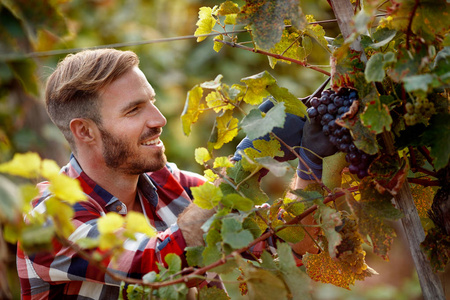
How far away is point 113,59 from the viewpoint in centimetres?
140

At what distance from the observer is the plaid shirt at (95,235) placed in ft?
3.47

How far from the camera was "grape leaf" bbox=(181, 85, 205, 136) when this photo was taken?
82 cm

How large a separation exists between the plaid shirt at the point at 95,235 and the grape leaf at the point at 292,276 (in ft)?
0.74

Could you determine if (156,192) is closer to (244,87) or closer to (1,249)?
(244,87)

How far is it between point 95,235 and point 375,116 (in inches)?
26.0

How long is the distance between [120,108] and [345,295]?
11.8 ft

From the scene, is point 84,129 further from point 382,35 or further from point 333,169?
point 382,35

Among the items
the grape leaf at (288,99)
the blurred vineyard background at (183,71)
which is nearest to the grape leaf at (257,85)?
the grape leaf at (288,99)

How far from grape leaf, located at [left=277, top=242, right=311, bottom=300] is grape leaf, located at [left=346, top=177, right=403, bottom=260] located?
0.12 meters

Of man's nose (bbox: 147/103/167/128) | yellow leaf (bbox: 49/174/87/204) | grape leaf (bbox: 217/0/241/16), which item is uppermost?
grape leaf (bbox: 217/0/241/16)

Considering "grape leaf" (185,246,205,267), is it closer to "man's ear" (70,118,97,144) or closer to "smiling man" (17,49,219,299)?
"smiling man" (17,49,219,299)

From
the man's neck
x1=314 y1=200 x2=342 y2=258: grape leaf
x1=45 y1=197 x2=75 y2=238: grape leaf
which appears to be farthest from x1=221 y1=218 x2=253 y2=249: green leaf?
the man's neck

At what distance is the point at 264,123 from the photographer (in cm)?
79

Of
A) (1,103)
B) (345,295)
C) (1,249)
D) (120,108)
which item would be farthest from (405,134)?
(345,295)
